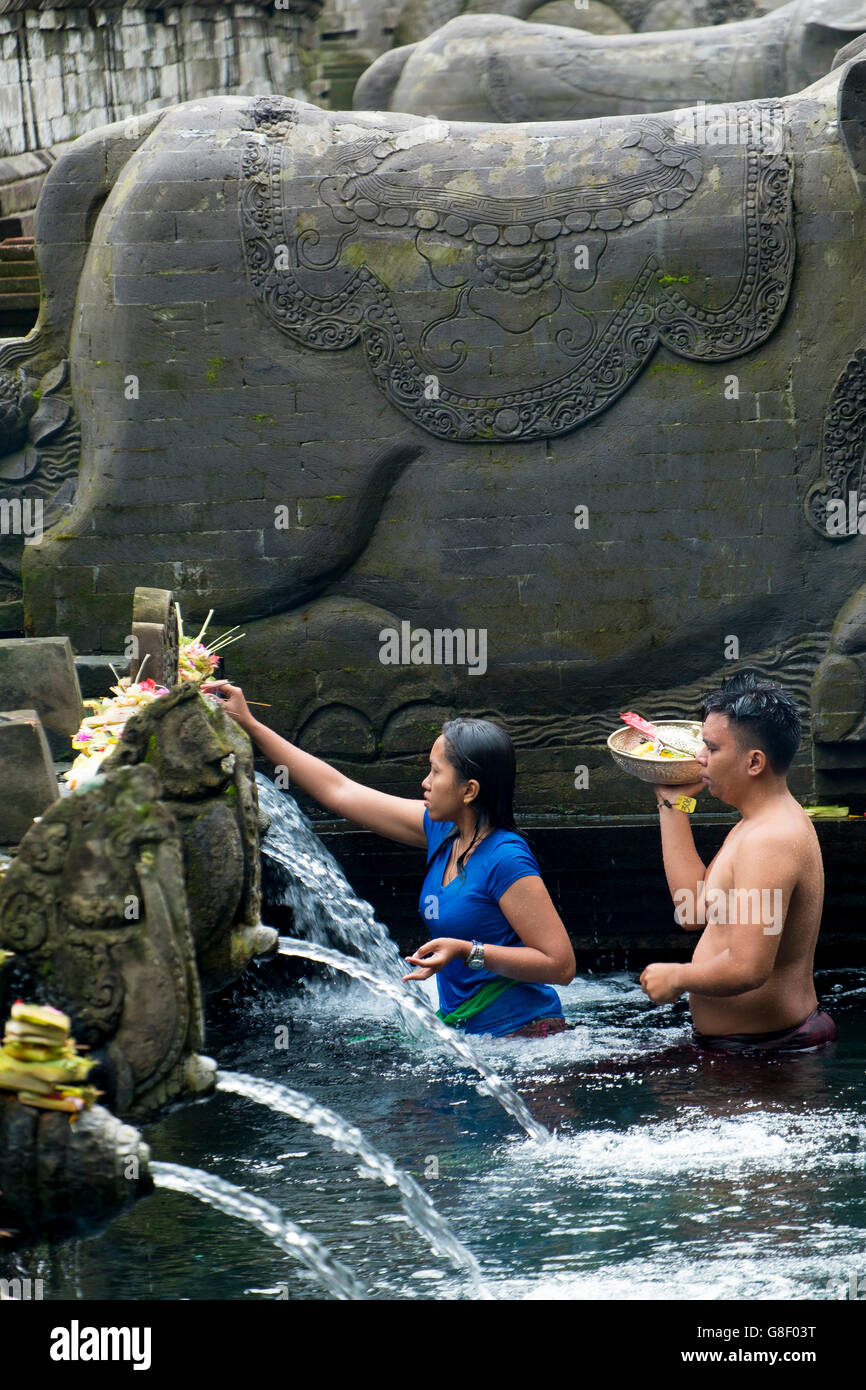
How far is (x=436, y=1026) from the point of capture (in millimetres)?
5703

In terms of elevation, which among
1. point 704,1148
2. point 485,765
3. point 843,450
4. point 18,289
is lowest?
point 704,1148

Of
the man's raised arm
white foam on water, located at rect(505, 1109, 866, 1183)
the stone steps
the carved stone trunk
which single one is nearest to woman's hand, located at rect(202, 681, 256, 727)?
the carved stone trunk

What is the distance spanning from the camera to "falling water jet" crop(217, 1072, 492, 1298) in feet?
14.7

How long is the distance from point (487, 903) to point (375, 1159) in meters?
1.10

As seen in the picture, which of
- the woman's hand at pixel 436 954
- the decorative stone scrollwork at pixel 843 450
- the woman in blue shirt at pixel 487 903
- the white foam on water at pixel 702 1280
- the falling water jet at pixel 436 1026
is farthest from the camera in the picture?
the decorative stone scrollwork at pixel 843 450

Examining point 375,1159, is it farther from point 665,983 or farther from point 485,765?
point 485,765

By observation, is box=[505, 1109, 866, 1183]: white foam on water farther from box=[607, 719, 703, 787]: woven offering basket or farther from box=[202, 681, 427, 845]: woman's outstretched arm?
box=[202, 681, 427, 845]: woman's outstretched arm

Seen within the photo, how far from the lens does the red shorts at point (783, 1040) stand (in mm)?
5656

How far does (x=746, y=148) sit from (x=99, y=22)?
10361 mm

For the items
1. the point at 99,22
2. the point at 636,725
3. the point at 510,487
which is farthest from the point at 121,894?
the point at 99,22

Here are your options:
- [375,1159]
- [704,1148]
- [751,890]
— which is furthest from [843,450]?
[375,1159]

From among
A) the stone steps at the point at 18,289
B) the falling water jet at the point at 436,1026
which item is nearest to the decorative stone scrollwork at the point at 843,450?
the falling water jet at the point at 436,1026

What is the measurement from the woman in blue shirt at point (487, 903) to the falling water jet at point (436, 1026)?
10 cm

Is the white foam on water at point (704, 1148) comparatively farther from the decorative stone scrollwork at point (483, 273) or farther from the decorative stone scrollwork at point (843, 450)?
the decorative stone scrollwork at point (483, 273)
